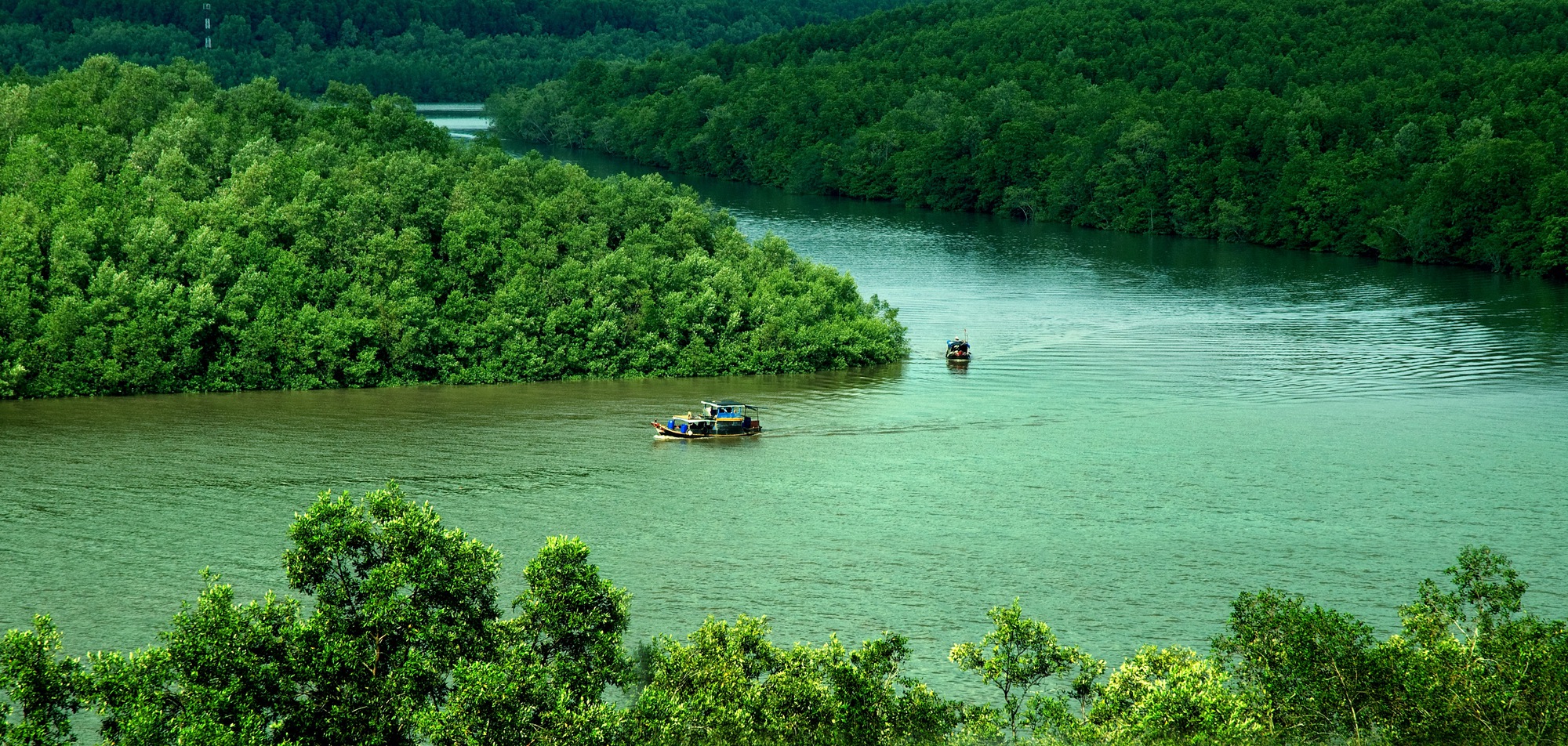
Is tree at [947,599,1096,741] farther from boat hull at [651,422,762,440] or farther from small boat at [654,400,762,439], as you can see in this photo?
small boat at [654,400,762,439]

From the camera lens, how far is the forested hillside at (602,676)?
21.6m

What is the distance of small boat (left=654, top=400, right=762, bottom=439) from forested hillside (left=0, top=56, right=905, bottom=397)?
928cm

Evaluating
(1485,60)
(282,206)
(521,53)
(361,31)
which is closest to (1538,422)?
(282,206)

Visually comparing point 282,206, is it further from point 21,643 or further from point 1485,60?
point 1485,60

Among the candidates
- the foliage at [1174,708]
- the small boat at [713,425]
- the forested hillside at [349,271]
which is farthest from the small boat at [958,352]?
the foliage at [1174,708]

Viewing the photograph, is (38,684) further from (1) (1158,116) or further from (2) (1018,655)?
(1) (1158,116)

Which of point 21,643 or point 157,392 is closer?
point 21,643

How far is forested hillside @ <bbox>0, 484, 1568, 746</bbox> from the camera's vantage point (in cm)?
2158

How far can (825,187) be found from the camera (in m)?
125

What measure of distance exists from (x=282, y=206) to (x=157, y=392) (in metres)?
10.4

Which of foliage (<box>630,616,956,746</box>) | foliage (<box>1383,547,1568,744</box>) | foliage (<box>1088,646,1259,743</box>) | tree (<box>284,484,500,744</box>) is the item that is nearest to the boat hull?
foliage (<box>630,616,956,746</box>)

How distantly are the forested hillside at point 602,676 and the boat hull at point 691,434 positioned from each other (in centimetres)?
2308

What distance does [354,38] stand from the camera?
487 feet

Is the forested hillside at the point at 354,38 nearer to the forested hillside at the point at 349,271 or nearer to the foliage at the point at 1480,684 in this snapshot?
the forested hillside at the point at 349,271
